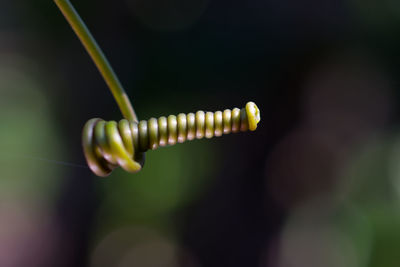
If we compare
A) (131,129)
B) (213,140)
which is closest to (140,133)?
(131,129)

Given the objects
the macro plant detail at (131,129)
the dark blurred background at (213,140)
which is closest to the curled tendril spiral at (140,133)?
the macro plant detail at (131,129)

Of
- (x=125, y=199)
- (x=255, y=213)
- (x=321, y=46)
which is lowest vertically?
(x=255, y=213)

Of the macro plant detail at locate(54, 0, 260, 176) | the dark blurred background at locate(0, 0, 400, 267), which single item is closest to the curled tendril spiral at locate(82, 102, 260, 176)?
the macro plant detail at locate(54, 0, 260, 176)

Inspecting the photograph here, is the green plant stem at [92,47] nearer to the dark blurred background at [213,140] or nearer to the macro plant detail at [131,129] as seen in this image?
the macro plant detail at [131,129]

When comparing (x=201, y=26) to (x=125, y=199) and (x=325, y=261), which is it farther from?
(x=325, y=261)

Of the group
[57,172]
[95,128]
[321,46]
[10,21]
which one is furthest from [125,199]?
Result: [95,128]

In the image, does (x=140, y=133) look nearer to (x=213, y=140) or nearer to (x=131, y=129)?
(x=131, y=129)

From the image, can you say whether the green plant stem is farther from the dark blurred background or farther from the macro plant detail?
the dark blurred background
